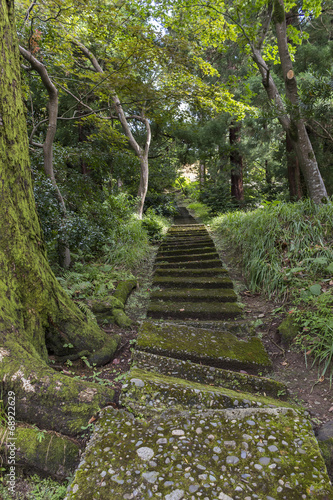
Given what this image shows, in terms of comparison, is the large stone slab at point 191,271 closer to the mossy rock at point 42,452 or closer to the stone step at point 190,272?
the stone step at point 190,272

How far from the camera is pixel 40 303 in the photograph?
1969 mm

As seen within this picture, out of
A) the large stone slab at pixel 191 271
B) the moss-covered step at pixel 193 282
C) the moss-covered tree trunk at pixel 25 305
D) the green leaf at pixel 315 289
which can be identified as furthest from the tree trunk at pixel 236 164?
the moss-covered tree trunk at pixel 25 305

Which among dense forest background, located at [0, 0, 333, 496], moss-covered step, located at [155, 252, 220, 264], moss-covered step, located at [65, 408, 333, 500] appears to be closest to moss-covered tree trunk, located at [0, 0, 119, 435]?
dense forest background, located at [0, 0, 333, 496]

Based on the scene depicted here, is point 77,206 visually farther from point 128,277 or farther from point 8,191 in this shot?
point 8,191

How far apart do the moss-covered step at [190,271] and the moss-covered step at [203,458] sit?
298 cm

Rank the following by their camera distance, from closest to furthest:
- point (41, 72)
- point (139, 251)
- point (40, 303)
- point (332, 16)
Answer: point (40, 303) → point (41, 72) → point (139, 251) → point (332, 16)

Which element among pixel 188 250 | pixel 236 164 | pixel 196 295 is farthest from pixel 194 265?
pixel 236 164

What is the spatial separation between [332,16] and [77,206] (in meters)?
8.07

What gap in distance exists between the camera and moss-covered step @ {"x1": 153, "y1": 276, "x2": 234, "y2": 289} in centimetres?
414

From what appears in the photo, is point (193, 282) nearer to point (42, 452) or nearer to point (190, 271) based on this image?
point (190, 271)

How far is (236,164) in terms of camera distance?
10078mm

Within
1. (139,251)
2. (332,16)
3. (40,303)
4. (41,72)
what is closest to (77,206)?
(139,251)

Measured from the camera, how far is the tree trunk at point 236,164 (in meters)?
9.74

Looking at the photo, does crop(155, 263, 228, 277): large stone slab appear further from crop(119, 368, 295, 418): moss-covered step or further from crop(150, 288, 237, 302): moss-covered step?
crop(119, 368, 295, 418): moss-covered step
